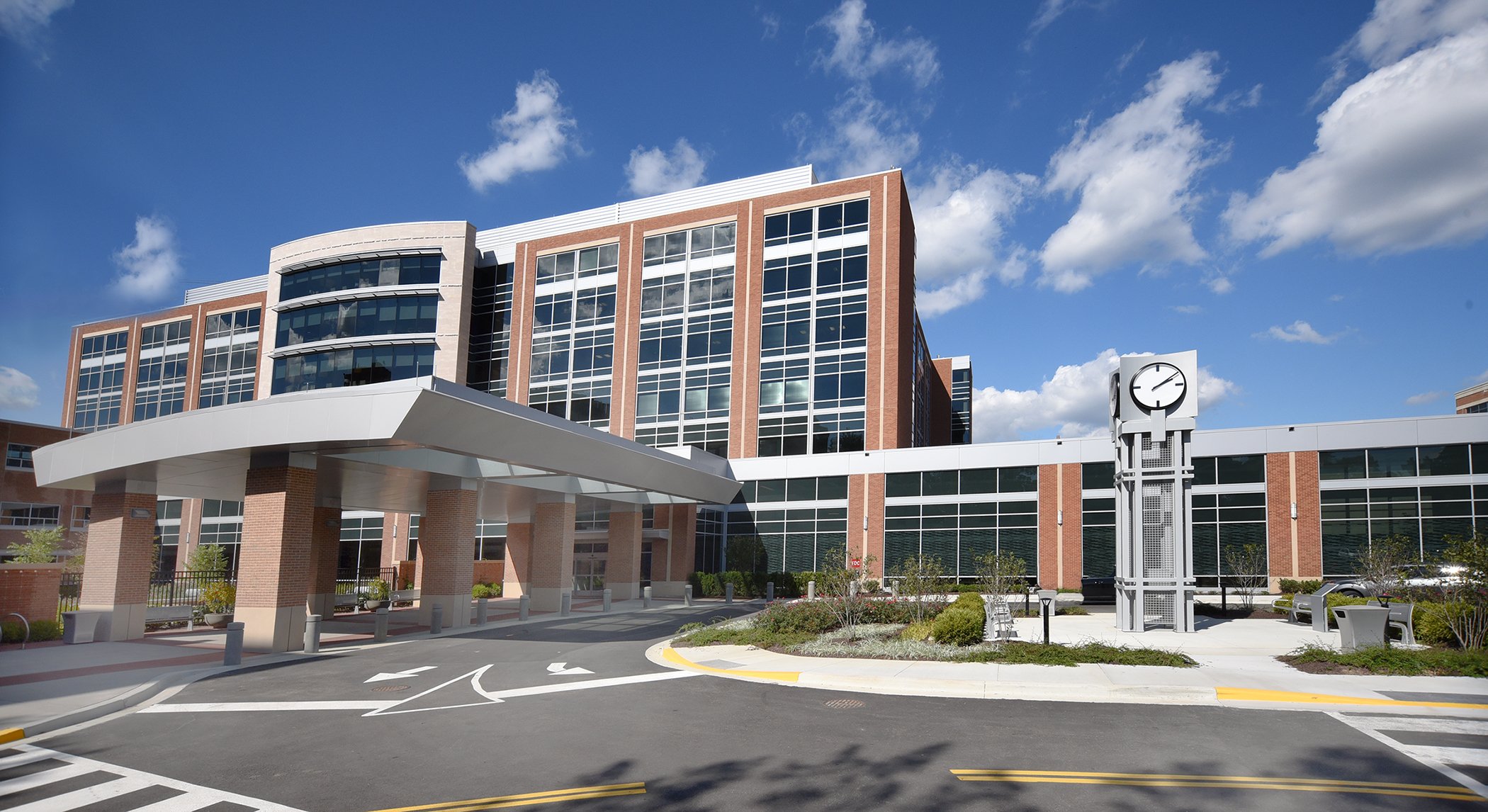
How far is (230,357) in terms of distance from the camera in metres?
67.4

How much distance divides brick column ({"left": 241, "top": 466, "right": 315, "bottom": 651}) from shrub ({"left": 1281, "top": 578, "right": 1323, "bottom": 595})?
3408 centimetres

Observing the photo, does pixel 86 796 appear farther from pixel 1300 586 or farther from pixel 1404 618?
pixel 1300 586

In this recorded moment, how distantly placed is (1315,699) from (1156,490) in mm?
10460

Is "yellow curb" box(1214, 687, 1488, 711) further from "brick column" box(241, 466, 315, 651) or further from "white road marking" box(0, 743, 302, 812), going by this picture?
"brick column" box(241, 466, 315, 651)

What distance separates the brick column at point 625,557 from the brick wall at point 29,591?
20186mm

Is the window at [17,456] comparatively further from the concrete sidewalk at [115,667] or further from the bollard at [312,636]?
the bollard at [312,636]

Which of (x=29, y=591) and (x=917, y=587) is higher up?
(x=917, y=587)

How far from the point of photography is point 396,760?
970 centimetres

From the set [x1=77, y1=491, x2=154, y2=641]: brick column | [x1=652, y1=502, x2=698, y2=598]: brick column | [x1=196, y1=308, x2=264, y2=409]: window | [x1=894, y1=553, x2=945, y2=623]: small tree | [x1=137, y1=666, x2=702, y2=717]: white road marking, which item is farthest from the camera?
[x1=196, y1=308, x2=264, y2=409]: window

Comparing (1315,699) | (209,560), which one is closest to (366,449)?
(1315,699)

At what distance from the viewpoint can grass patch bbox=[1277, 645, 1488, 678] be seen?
13961mm

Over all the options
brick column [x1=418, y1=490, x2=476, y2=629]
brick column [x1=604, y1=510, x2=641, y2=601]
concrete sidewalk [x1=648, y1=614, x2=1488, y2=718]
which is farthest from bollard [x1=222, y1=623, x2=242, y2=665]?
brick column [x1=604, y1=510, x2=641, y2=601]

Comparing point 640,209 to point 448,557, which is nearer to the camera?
point 448,557

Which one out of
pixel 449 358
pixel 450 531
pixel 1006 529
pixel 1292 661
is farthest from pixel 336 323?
pixel 1292 661
